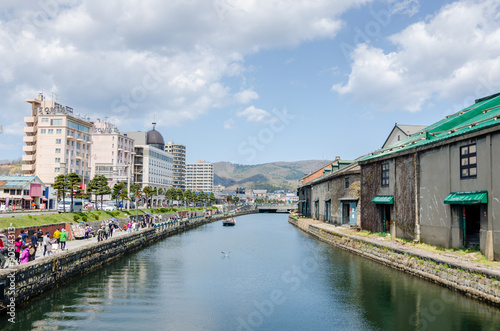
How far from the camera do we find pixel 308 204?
10144 centimetres

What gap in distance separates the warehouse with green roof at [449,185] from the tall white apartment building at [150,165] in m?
108

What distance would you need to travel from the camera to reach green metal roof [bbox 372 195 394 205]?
138 ft

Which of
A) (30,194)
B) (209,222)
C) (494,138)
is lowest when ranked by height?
(209,222)

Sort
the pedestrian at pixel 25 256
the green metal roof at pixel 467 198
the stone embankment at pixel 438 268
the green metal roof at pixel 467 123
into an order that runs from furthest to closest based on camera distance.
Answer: the green metal roof at pixel 467 123 < the green metal roof at pixel 467 198 < the pedestrian at pixel 25 256 < the stone embankment at pixel 438 268

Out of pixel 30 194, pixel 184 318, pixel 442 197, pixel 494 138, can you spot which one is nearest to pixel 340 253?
pixel 442 197

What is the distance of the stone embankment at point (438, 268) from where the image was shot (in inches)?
881

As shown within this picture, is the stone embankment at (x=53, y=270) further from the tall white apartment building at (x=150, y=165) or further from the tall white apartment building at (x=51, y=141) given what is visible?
the tall white apartment building at (x=150, y=165)

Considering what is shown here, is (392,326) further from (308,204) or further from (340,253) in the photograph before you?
(308,204)

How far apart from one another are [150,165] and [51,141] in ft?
142

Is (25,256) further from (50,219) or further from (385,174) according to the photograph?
(385,174)

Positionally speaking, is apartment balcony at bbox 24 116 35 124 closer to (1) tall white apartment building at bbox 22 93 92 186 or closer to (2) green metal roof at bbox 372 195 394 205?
(1) tall white apartment building at bbox 22 93 92 186

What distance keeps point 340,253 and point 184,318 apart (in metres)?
28.0

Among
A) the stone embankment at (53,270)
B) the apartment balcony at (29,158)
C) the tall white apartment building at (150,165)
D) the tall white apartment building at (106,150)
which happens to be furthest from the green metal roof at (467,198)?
the tall white apartment building at (150,165)

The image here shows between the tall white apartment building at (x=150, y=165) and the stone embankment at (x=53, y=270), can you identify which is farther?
the tall white apartment building at (x=150, y=165)
